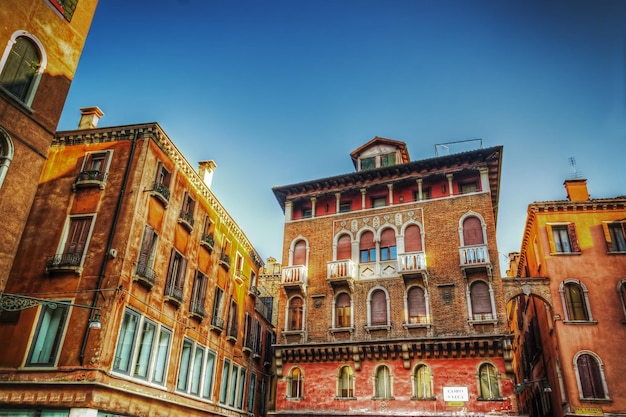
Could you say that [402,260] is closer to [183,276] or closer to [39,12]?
[183,276]

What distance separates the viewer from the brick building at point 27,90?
45.9 feet

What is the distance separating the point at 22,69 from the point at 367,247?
19.5 meters

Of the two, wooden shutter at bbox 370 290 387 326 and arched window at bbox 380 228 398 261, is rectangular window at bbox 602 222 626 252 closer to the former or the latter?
arched window at bbox 380 228 398 261

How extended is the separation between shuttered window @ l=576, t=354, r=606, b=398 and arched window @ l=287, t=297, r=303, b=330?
48.9 feet

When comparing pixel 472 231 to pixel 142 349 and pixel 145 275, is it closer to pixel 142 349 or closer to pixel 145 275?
pixel 145 275

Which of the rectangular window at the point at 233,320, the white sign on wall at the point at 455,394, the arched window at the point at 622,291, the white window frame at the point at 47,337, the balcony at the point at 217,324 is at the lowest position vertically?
the white sign on wall at the point at 455,394

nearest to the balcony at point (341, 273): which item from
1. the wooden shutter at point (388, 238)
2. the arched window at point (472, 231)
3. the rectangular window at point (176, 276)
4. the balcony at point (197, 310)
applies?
the wooden shutter at point (388, 238)

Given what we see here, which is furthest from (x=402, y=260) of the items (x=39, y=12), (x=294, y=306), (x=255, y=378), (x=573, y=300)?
(x=39, y=12)

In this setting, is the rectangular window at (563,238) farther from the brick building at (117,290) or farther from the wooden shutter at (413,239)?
the brick building at (117,290)

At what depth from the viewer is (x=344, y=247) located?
28953 millimetres

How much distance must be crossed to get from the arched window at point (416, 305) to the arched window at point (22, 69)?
64.8 ft

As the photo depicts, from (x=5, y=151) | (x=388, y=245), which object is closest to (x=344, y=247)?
(x=388, y=245)

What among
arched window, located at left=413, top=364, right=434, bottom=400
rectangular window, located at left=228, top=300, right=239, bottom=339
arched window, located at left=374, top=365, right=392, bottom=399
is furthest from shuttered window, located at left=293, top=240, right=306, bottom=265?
arched window, located at left=413, top=364, right=434, bottom=400

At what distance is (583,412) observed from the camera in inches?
922
